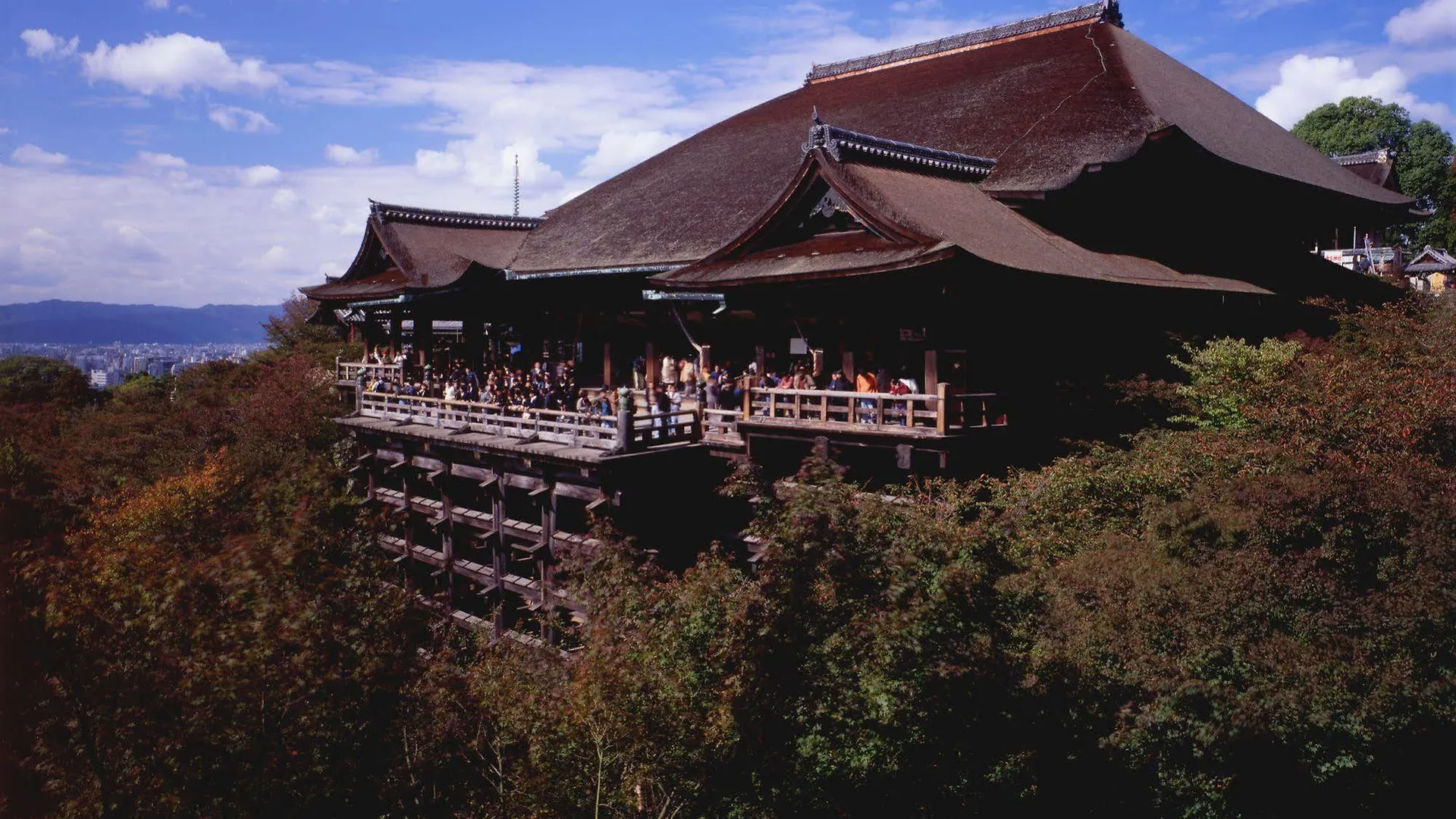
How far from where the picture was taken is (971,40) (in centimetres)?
2547

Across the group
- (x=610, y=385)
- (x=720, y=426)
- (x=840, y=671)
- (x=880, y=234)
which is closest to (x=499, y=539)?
(x=610, y=385)

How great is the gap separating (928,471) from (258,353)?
3551 centimetres

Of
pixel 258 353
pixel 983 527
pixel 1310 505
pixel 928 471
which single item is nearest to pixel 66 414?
pixel 258 353

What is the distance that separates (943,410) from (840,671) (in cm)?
535

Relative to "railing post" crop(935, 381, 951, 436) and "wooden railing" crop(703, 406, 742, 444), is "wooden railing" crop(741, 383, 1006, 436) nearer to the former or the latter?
"railing post" crop(935, 381, 951, 436)

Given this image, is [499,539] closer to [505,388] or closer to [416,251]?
[505,388]

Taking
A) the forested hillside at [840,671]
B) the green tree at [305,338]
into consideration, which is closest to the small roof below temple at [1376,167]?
the forested hillside at [840,671]

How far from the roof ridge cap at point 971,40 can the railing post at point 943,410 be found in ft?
53.2

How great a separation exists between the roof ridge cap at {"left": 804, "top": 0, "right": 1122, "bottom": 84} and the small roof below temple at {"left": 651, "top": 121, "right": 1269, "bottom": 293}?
9.96m

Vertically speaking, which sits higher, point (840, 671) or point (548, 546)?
point (840, 671)

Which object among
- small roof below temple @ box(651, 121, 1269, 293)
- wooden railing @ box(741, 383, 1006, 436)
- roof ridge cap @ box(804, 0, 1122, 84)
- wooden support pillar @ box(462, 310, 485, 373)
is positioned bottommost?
wooden railing @ box(741, 383, 1006, 436)

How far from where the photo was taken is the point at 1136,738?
8.76 meters

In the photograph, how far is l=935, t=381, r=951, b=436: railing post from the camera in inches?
476

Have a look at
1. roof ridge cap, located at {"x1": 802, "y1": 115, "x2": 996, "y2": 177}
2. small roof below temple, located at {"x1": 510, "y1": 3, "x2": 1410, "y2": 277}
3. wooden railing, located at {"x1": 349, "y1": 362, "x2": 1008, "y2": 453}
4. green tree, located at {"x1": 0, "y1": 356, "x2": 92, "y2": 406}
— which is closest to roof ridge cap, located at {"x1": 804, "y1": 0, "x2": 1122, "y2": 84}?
small roof below temple, located at {"x1": 510, "y1": 3, "x2": 1410, "y2": 277}
